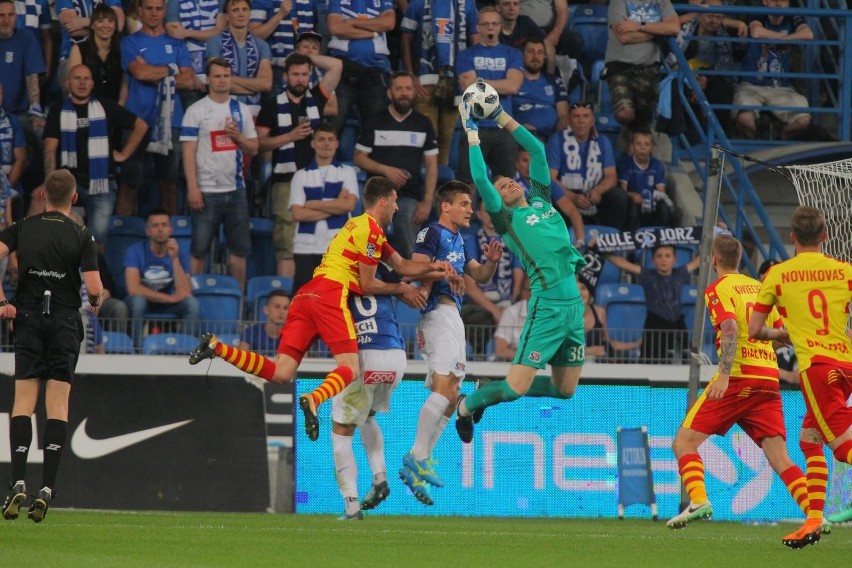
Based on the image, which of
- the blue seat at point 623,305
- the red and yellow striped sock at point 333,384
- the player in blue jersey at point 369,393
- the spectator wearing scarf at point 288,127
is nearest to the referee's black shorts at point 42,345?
the red and yellow striped sock at point 333,384

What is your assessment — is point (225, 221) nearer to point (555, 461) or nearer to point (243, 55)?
point (243, 55)

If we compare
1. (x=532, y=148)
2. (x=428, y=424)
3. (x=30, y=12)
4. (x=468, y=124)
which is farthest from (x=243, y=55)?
(x=428, y=424)

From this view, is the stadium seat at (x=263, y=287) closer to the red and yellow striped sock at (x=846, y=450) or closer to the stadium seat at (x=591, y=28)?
the stadium seat at (x=591, y=28)

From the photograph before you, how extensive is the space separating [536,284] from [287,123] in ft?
18.6

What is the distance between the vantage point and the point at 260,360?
10.8 metres

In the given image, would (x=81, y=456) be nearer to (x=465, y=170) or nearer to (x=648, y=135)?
(x=465, y=170)

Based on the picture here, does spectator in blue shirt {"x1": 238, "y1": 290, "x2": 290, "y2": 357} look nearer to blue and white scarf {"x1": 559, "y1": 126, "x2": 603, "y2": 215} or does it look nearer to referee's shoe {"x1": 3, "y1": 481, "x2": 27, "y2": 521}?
referee's shoe {"x1": 3, "y1": 481, "x2": 27, "y2": 521}

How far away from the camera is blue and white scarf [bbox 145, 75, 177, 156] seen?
607 inches

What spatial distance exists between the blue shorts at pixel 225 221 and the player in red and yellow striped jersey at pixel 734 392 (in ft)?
20.7

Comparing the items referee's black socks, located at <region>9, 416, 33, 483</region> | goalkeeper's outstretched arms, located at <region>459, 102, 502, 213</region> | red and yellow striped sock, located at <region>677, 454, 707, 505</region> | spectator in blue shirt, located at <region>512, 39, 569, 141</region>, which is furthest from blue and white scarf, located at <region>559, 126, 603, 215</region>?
referee's black socks, located at <region>9, 416, 33, 483</region>

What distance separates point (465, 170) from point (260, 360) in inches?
249

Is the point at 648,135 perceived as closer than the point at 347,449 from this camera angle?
No

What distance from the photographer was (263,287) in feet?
48.1

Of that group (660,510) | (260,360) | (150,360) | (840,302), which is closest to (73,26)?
(150,360)
